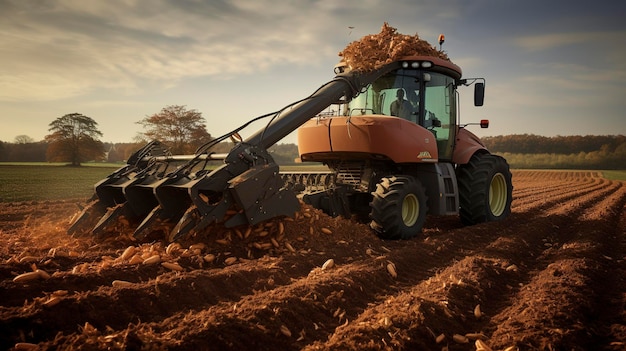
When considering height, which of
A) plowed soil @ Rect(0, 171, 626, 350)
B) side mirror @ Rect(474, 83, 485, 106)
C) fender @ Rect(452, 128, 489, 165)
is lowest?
plowed soil @ Rect(0, 171, 626, 350)

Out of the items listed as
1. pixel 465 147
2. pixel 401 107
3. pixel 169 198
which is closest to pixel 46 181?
pixel 169 198

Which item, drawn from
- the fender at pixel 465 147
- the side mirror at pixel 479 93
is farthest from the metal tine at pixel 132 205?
the side mirror at pixel 479 93

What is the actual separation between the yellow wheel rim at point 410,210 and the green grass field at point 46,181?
5.55m

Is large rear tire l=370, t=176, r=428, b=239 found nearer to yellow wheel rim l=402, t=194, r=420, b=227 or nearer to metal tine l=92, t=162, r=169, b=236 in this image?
yellow wheel rim l=402, t=194, r=420, b=227

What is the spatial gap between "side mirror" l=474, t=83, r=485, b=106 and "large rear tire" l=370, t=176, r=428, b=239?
254cm

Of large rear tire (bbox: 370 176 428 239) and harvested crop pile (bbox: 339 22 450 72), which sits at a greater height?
harvested crop pile (bbox: 339 22 450 72)

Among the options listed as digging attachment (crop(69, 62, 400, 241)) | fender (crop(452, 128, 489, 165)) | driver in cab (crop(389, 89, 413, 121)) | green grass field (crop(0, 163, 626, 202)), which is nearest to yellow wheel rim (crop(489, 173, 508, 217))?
fender (crop(452, 128, 489, 165))

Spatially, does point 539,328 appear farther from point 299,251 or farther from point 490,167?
point 490,167

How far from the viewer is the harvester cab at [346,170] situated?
5.54m

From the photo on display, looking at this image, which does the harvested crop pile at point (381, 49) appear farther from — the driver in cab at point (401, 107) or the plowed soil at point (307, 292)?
the plowed soil at point (307, 292)

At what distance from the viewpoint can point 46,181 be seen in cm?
1967

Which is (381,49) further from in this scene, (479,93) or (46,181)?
(46,181)

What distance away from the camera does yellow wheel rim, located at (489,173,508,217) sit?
30.7ft

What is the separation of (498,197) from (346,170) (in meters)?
3.87
